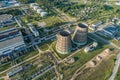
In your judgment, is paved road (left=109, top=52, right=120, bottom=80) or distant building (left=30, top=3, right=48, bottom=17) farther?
distant building (left=30, top=3, right=48, bottom=17)

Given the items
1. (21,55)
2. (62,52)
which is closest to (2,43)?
(21,55)

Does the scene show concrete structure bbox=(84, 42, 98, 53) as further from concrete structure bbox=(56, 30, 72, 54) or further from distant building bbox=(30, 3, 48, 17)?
distant building bbox=(30, 3, 48, 17)

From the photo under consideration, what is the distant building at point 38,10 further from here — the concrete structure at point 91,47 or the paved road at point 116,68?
the paved road at point 116,68

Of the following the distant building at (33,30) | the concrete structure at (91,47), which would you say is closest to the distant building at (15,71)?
the distant building at (33,30)

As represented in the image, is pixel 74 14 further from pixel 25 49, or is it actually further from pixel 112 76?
pixel 112 76

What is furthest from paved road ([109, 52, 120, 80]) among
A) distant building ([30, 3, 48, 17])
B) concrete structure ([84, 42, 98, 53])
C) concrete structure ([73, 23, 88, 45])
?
distant building ([30, 3, 48, 17])

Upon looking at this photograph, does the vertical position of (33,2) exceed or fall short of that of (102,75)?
it exceeds it
